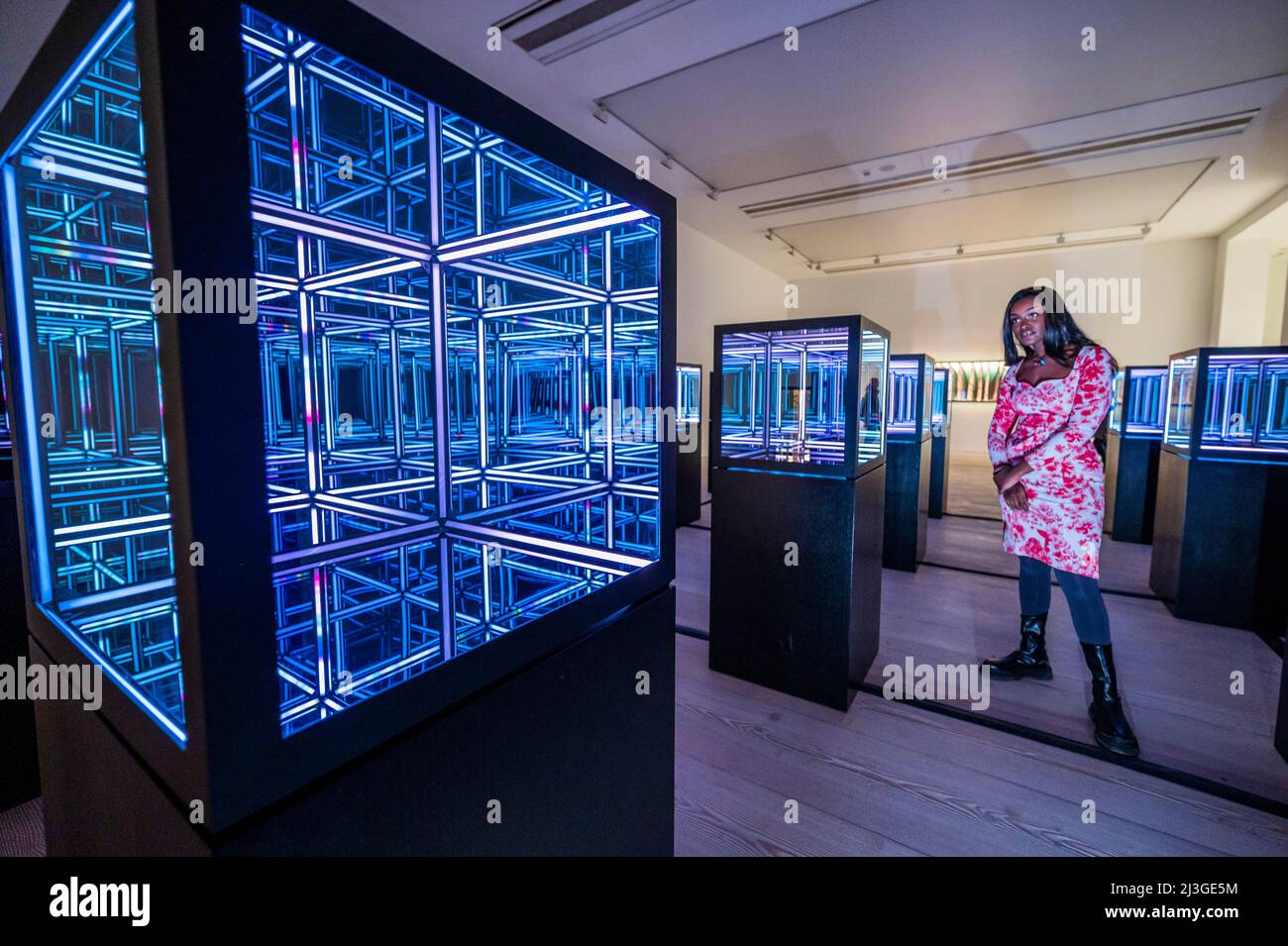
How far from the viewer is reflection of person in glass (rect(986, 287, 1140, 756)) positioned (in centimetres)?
168

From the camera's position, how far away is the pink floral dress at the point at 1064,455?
5.46ft

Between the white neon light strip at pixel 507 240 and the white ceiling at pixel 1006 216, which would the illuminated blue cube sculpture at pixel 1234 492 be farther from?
the white ceiling at pixel 1006 216

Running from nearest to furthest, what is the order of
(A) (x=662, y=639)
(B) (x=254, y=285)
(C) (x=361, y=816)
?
(B) (x=254, y=285) < (C) (x=361, y=816) < (A) (x=662, y=639)

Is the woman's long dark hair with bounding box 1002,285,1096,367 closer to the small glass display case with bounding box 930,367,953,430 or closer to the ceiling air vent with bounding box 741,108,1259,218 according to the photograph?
the small glass display case with bounding box 930,367,953,430

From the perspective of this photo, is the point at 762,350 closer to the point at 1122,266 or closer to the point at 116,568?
the point at 116,568

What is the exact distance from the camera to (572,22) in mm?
3102

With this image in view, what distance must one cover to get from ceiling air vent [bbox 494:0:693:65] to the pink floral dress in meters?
2.63

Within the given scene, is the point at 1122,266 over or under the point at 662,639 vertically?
over

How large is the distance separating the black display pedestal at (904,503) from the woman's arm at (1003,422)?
61.4 inches

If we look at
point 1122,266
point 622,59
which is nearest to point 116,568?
point 622,59

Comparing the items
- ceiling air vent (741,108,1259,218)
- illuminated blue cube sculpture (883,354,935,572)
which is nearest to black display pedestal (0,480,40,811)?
illuminated blue cube sculpture (883,354,935,572)

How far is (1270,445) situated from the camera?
253cm

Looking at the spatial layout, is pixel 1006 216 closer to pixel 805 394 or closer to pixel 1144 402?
pixel 1144 402
